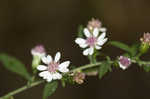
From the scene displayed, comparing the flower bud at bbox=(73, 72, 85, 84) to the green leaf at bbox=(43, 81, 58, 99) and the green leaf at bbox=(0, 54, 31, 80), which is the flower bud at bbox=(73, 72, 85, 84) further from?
the green leaf at bbox=(0, 54, 31, 80)

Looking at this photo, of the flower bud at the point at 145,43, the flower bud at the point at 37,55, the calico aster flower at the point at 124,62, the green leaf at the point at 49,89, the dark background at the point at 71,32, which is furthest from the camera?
the dark background at the point at 71,32

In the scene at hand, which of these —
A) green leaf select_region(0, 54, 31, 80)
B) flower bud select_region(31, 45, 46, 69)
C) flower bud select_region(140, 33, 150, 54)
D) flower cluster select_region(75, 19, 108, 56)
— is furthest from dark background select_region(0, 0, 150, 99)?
flower bud select_region(140, 33, 150, 54)

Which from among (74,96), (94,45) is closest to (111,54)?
(74,96)

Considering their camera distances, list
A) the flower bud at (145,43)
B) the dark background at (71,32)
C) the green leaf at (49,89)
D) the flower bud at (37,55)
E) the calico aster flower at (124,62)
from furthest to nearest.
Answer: the dark background at (71,32), the flower bud at (37,55), the flower bud at (145,43), the calico aster flower at (124,62), the green leaf at (49,89)

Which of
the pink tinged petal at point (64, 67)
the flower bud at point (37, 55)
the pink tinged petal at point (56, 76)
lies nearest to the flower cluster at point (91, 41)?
the pink tinged petal at point (64, 67)

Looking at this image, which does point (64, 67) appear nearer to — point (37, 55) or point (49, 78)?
point (49, 78)

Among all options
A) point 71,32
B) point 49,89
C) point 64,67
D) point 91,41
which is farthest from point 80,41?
point 71,32

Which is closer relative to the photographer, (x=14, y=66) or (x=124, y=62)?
(x=124, y=62)

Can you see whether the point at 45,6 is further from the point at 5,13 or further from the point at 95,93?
the point at 95,93

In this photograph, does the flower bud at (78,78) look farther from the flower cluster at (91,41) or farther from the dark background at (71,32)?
the dark background at (71,32)
